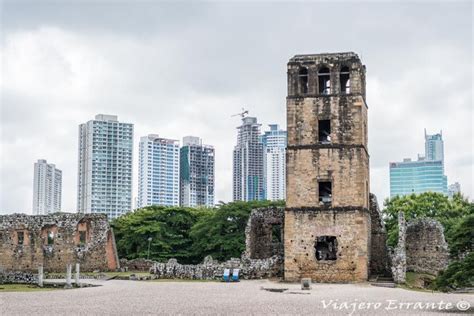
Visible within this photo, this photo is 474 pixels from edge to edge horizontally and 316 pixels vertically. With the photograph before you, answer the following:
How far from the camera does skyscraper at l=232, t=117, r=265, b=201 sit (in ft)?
428

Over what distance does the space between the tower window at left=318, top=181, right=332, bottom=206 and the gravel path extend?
7.99 metres

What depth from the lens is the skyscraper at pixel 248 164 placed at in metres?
130

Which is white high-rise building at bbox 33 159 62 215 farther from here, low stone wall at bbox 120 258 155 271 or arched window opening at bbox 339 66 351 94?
arched window opening at bbox 339 66 351 94

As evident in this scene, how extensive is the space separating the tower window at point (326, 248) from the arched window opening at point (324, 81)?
26.3 feet

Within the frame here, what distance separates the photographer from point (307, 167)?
3991cm

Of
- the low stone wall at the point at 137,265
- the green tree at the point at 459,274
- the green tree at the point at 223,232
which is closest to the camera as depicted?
the green tree at the point at 459,274

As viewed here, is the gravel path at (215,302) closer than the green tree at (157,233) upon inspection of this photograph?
Yes

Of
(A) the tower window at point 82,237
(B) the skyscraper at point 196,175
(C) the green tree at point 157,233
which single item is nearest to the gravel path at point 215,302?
(A) the tower window at point 82,237

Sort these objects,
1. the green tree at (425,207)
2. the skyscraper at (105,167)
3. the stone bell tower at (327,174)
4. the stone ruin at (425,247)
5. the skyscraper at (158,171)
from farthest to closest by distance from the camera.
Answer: the skyscraper at (158,171)
the skyscraper at (105,167)
the green tree at (425,207)
the stone ruin at (425,247)
the stone bell tower at (327,174)

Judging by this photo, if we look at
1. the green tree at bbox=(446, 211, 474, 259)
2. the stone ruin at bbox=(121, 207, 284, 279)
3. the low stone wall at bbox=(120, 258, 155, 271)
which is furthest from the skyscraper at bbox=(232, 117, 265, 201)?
the green tree at bbox=(446, 211, 474, 259)

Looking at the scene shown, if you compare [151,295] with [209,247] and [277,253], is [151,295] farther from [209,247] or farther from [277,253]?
[209,247]

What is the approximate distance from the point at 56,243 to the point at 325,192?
20886 millimetres

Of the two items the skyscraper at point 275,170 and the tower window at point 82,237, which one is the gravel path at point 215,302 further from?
the skyscraper at point 275,170

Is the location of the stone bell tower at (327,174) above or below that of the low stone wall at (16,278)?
above
